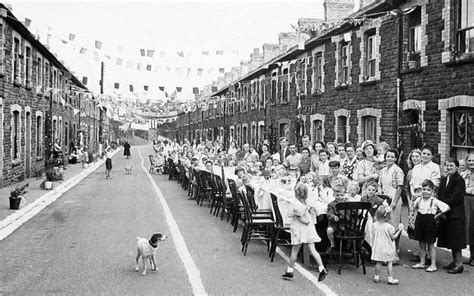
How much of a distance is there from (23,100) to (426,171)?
19483mm

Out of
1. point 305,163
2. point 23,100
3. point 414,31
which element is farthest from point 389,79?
point 23,100

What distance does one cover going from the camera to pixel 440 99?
47.5 ft

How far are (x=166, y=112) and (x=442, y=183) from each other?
66.7 meters

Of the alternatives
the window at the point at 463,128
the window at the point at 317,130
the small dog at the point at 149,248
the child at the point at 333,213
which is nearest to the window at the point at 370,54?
the window at the point at 317,130

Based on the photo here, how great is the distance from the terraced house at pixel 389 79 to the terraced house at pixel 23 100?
1131 cm

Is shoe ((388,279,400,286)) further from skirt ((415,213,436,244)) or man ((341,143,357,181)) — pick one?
man ((341,143,357,181))

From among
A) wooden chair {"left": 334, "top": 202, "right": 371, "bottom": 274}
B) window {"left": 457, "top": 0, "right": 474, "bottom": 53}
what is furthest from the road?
window {"left": 457, "top": 0, "right": 474, "bottom": 53}

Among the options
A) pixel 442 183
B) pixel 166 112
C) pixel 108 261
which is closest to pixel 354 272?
pixel 442 183

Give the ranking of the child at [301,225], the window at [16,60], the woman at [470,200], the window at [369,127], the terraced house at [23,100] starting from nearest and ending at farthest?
the child at [301,225] → the woman at [470,200] → the window at [369,127] → the terraced house at [23,100] → the window at [16,60]

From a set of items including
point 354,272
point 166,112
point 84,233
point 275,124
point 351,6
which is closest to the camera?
point 354,272

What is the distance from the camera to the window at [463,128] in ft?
44.0

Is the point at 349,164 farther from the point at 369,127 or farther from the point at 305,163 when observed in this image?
the point at 369,127

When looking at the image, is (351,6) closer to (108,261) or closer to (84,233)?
(84,233)

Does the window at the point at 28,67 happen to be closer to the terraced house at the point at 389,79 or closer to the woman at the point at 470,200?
the terraced house at the point at 389,79
